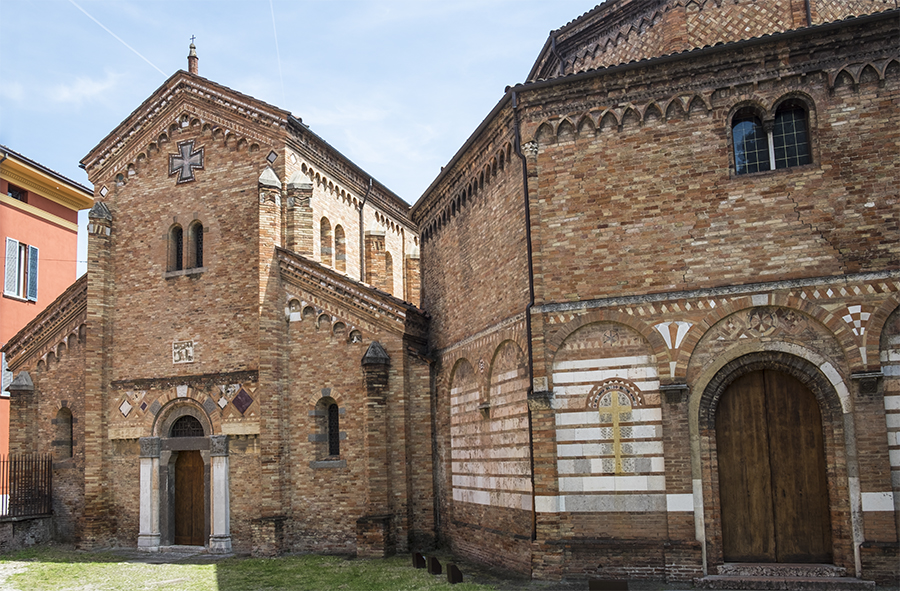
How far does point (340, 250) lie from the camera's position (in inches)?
862

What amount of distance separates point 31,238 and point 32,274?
1.17 meters

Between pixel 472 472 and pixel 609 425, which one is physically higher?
pixel 609 425

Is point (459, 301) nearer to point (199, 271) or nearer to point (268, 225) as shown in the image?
point (268, 225)

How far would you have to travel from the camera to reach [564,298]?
1260 cm

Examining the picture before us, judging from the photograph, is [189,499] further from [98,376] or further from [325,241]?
[325,241]

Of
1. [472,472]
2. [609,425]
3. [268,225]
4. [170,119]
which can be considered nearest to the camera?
[609,425]

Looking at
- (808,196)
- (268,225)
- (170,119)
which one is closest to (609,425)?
(808,196)

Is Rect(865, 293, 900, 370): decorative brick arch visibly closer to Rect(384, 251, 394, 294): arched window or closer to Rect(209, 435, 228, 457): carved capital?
Rect(209, 435, 228, 457): carved capital

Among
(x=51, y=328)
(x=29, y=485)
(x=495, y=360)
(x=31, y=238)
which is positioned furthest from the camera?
(x=31, y=238)

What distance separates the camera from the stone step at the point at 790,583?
34.2ft

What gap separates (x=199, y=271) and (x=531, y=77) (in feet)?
30.9

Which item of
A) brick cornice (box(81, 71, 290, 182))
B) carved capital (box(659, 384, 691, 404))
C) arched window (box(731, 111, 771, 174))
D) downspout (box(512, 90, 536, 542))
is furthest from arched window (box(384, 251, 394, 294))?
arched window (box(731, 111, 771, 174))

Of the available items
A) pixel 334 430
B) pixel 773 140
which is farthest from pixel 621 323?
pixel 334 430

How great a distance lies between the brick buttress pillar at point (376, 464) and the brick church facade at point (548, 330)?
0.05 meters
